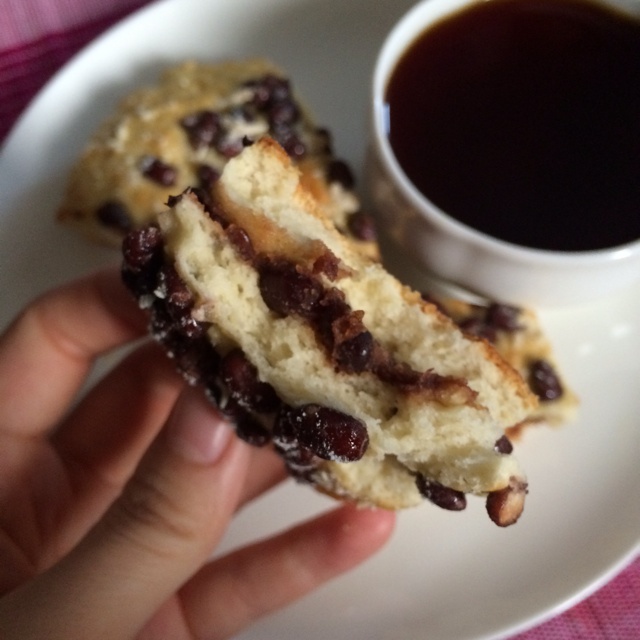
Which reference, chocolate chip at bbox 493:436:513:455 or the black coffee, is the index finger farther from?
chocolate chip at bbox 493:436:513:455

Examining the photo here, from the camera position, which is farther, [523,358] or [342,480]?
[523,358]

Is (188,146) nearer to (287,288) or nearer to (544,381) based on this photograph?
(287,288)

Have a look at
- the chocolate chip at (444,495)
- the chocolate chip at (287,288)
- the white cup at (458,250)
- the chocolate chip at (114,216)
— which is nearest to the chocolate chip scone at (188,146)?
the chocolate chip at (114,216)

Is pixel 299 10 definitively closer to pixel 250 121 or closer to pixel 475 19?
pixel 250 121

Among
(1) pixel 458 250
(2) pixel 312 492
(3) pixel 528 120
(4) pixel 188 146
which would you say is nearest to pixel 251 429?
(2) pixel 312 492

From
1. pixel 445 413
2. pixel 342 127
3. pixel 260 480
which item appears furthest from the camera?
pixel 342 127

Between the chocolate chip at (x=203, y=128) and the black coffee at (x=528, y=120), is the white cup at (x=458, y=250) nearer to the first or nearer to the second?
the black coffee at (x=528, y=120)

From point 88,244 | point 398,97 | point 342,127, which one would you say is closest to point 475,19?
point 398,97
